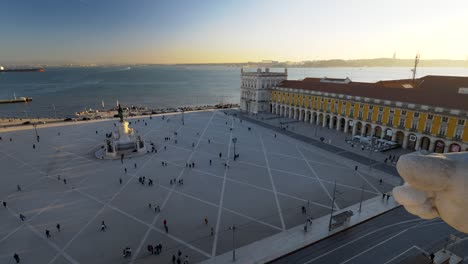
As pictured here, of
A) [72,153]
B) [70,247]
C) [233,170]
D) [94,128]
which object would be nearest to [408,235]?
[233,170]

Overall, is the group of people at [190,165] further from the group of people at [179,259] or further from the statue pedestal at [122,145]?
the group of people at [179,259]

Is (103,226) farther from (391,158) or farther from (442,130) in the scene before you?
(442,130)

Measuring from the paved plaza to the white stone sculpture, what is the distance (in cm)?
1934

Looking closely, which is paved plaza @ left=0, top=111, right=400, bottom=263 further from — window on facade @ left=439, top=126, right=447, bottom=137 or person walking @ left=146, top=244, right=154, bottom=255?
window on facade @ left=439, top=126, right=447, bottom=137

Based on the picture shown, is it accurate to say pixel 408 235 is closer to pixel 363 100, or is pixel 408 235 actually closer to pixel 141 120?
pixel 363 100

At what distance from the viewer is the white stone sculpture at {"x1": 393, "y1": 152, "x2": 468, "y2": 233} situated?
2857 millimetres

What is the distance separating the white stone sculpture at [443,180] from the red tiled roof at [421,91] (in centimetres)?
4575

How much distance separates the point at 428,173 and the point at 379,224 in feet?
83.0

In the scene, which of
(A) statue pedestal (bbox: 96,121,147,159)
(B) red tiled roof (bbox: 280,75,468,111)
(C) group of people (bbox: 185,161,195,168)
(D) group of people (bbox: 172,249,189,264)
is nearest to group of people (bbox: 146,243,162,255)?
(D) group of people (bbox: 172,249,189,264)

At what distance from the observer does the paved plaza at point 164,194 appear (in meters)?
21.4

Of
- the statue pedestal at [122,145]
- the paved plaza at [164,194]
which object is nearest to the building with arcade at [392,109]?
the paved plaza at [164,194]

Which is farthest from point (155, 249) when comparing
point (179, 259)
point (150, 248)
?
point (179, 259)

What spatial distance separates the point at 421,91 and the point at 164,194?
44.0 metres

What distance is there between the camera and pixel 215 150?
44.0 m
